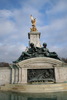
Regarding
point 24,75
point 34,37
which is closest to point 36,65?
point 24,75

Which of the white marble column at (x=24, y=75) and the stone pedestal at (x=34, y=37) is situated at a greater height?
the stone pedestal at (x=34, y=37)

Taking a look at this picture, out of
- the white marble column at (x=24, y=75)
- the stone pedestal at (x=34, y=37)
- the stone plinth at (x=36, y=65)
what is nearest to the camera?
the white marble column at (x=24, y=75)

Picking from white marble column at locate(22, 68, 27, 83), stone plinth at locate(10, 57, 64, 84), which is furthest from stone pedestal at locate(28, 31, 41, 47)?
white marble column at locate(22, 68, 27, 83)

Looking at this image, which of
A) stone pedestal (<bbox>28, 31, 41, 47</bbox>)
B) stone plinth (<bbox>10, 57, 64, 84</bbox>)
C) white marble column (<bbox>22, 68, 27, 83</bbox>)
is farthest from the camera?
stone pedestal (<bbox>28, 31, 41, 47</bbox>)

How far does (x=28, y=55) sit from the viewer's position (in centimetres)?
1856

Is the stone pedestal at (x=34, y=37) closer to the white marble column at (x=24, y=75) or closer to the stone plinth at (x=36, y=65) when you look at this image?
the stone plinth at (x=36, y=65)

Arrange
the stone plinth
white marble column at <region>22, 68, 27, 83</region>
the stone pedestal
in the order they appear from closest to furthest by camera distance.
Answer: white marble column at <region>22, 68, 27, 83</region> → the stone plinth → the stone pedestal

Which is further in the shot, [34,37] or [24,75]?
[34,37]

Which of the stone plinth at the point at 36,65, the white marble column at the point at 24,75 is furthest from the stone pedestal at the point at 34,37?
the white marble column at the point at 24,75

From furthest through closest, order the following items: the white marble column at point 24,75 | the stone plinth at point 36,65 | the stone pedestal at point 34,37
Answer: the stone pedestal at point 34,37
the stone plinth at point 36,65
the white marble column at point 24,75

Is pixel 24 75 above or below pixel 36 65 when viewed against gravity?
below

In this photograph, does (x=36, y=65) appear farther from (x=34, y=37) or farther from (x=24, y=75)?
(x=34, y=37)

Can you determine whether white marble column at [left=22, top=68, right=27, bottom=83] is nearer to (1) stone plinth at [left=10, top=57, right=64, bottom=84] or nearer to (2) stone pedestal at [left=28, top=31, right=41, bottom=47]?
(1) stone plinth at [left=10, top=57, right=64, bottom=84]

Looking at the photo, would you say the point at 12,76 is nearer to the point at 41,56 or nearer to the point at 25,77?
the point at 25,77
